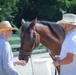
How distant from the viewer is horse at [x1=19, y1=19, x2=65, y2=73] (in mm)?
7496

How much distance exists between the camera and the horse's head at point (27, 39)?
24.5 ft

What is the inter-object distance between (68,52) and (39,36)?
2651 mm

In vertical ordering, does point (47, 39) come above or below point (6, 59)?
below

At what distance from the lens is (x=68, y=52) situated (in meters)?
5.14

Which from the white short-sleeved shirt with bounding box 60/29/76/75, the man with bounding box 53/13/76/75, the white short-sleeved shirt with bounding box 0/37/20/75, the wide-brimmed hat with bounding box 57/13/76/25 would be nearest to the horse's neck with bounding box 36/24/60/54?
the wide-brimmed hat with bounding box 57/13/76/25

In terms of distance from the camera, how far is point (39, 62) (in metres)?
8.38

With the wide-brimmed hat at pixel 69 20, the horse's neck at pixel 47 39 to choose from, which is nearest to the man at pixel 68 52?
the wide-brimmed hat at pixel 69 20

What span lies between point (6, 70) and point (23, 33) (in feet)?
7.28

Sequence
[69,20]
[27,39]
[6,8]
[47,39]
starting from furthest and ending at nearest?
1. [6,8]
2. [47,39]
3. [27,39]
4. [69,20]

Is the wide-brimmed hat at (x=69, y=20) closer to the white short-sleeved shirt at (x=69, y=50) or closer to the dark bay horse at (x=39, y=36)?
the white short-sleeved shirt at (x=69, y=50)

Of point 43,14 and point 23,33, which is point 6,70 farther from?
point 43,14

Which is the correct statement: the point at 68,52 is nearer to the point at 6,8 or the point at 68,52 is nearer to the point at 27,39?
the point at 27,39

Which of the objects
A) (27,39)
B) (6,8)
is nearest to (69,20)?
(27,39)

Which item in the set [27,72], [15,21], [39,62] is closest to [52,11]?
[15,21]
